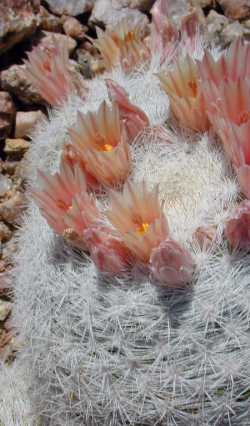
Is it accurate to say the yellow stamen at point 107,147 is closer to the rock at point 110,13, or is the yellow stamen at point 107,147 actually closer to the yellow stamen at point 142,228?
the yellow stamen at point 142,228

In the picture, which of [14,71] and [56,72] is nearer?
[56,72]

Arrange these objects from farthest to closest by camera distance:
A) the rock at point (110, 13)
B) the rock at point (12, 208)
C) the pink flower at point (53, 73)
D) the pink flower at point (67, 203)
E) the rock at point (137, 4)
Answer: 1. the rock at point (137, 4)
2. the rock at point (110, 13)
3. the rock at point (12, 208)
4. the pink flower at point (53, 73)
5. the pink flower at point (67, 203)

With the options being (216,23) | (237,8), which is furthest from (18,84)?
(237,8)

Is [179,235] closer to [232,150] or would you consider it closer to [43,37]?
[232,150]

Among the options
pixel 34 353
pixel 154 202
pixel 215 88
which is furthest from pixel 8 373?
pixel 215 88

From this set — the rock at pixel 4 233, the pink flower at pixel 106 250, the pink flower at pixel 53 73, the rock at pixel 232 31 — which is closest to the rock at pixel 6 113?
the rock at pixel 4 233

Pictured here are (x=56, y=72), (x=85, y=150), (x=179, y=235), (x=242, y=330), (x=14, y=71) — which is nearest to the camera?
(x=242, y=330)

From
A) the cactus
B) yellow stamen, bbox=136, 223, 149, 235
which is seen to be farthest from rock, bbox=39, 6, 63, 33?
yellow stamen, bbox=136, 223, 149, 235
